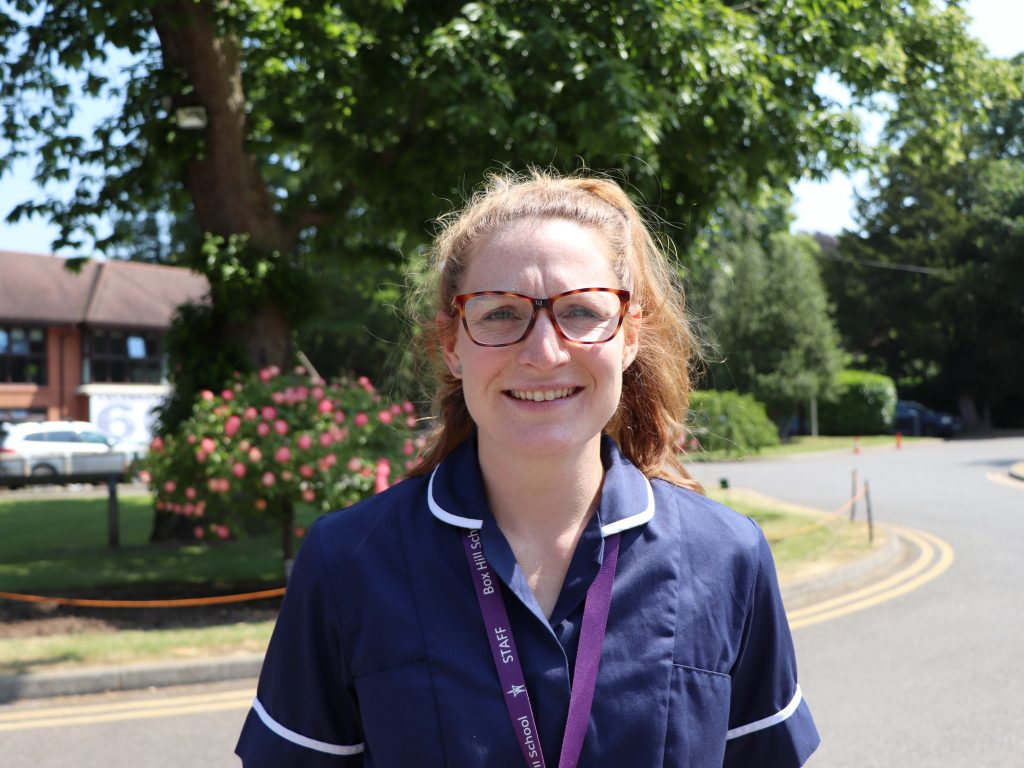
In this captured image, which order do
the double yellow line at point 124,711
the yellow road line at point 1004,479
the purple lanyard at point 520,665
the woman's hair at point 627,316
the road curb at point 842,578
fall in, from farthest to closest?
the yellow road line at point 1004,479 < the road curb at point 842,578 < the double yellow line at point 124,711 < the woman's hair at point 627,316 < the purple lanyard at point 520,665

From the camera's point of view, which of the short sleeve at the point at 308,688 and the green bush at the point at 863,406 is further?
the green bush at the point at 863,406

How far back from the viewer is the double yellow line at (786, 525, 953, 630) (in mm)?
8562

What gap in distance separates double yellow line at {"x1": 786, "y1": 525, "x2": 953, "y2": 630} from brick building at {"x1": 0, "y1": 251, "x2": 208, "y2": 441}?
1223 inches

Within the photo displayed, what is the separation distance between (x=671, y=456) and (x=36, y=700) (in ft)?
19.7

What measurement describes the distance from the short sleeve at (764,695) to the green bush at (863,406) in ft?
133

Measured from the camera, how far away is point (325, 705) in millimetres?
1761

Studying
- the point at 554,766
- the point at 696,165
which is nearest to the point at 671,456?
the point at 554,766

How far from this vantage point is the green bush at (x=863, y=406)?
4119 cm

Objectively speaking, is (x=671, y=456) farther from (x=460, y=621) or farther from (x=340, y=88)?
(x=340, y=88)

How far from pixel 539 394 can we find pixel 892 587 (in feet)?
28.8

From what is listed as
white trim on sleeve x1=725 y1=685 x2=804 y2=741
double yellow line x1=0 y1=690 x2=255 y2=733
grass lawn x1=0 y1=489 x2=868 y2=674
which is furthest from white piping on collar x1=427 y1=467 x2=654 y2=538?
grass lawn x1=0 y1=489 x2=868 y2=674

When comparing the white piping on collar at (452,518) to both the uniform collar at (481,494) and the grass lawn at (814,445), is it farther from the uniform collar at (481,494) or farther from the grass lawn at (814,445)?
the grass lawn at (814,445)

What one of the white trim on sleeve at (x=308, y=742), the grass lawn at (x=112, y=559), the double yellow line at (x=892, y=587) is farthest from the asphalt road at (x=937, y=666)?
the grass lawn at (x=112, y=559)

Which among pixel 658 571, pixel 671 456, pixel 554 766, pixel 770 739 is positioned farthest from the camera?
pixel 671 456
